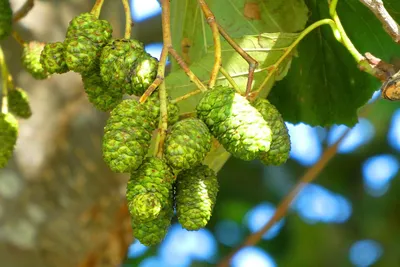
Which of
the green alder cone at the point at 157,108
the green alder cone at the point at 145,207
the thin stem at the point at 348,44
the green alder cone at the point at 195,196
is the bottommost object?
the green alder cone at the point at 195,196

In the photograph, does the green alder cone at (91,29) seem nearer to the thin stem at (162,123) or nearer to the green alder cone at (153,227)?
the thin stem at (162,123)

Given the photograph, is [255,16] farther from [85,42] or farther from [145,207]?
[145,207]

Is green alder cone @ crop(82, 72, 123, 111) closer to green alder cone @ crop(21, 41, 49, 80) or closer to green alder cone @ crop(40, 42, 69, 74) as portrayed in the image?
green alder cone @ crop(40, 42, 69, 74)

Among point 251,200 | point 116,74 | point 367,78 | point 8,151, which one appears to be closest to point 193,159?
point 116,74

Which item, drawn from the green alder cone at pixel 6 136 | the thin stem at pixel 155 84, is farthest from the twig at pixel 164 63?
the green alder cone at pixel 6 136

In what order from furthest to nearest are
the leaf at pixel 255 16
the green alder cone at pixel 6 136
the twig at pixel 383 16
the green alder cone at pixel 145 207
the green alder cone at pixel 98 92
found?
the leaf at pixel 255 16 → the green alder cone at pixel 6 136 → the green alder cone at pixel 98 92 → the twig at pixel 383 16 → the green alder cone at pixel 145 207

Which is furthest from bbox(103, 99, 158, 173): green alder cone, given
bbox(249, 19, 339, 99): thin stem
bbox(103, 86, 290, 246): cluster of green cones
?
bbox(249, 19, 339, 99): thin stem

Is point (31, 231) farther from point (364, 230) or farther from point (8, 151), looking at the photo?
point (364, 230)
